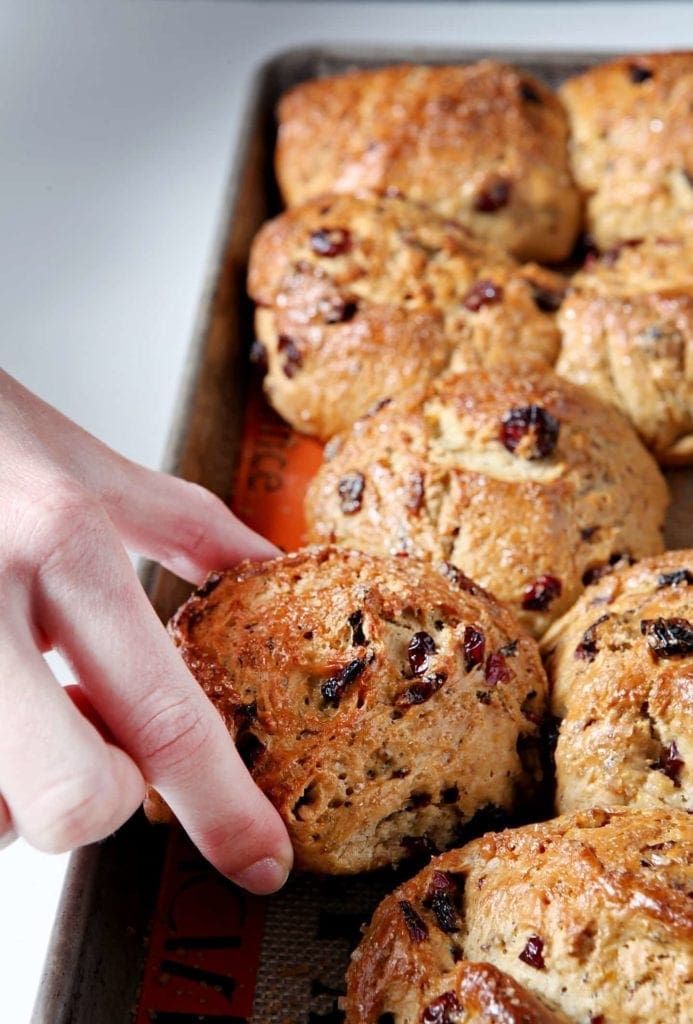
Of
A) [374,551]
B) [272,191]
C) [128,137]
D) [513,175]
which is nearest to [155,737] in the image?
[374,551]

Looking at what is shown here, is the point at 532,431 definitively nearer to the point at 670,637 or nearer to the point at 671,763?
the point at 670,637

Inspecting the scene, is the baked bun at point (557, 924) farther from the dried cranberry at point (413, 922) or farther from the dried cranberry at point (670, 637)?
the dried cranberry at point (670, 637)

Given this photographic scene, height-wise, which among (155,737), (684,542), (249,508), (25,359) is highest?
(155,737)

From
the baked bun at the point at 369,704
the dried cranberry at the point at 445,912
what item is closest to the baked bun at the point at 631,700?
the baked bun at the point at 369,704

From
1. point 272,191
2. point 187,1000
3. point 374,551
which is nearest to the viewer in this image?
point 187,1000

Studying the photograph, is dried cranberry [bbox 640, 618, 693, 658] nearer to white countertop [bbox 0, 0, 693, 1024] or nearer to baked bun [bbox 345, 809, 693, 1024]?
baked bun [bbox 345, 809, 693, 1024]

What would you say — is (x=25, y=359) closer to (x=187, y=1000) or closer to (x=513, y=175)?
(x=513, y=175)
